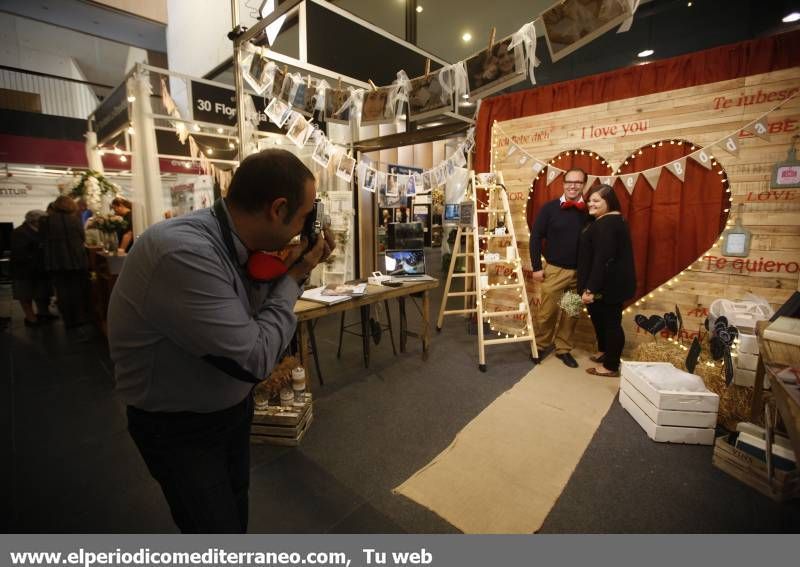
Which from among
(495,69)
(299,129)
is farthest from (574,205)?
(299,129)

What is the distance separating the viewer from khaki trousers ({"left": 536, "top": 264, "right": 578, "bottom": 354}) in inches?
152

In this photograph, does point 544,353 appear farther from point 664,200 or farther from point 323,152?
point 323,152

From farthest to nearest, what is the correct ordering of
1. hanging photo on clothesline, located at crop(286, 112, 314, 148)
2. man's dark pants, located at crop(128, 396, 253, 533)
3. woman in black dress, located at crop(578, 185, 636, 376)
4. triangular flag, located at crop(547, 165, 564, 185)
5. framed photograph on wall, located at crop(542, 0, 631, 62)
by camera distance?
triangular flag, located at crop(547, 165, 564, 185) < hanging photo on clothesline, located at crop(286, 112, 314, 148) < woman in black dress, located at crop(578, 185, 636, 376) < framed photograph on wall, located at crop(542, 0, 631, 62) < man's dark pants, located at crop(128, 396, 253, 533)

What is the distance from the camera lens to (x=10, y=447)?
247 cm

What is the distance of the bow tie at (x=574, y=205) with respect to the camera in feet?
12.0

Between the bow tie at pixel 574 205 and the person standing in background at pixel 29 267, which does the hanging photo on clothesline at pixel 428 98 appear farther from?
the person standing in background at pixel 29 267

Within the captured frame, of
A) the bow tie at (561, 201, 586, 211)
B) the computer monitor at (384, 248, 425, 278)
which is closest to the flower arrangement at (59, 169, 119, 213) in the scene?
the computer monitor at (384, 248, 425, 278)

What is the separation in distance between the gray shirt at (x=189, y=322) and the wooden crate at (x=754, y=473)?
2.61m

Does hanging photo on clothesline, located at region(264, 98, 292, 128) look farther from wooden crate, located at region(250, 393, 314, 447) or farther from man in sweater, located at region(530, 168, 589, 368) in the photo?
man in sweater, located at region(530, 168, 589, 368)

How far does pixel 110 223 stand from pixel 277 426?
3.94 metres

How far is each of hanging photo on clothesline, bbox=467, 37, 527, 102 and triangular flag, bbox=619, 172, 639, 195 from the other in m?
1.84

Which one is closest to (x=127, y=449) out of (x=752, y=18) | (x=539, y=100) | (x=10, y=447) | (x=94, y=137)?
(x=10, y=447)

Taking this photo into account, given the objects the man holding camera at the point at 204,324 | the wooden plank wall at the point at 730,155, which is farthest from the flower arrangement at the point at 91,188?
the wooden plank wall at the point at 730,155

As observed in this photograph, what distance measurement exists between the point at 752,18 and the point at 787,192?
2754 millimetres
